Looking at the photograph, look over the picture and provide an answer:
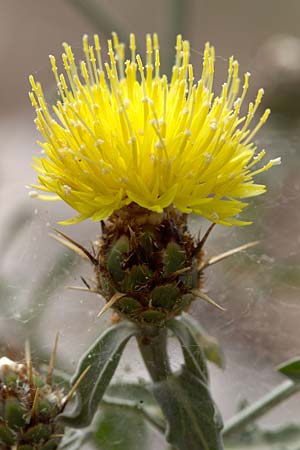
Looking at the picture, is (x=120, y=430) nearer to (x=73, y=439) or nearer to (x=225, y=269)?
(x=73, y=439)

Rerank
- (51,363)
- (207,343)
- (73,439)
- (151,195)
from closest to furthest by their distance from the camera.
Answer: (151,195)
(51,363)
(73,439)
(207,343)

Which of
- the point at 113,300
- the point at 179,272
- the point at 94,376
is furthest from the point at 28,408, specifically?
the point at 179,272

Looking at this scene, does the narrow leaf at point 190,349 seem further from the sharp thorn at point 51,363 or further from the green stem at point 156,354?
the sharp thorn at point 51,363

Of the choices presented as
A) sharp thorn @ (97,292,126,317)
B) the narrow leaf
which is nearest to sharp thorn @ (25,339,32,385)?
sharp thorn @ (97,292,126,317)

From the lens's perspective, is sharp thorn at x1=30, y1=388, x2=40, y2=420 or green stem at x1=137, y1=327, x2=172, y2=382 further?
green stem at x1=137, y1=327, x2=172, y2=382

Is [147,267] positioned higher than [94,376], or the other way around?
[147,267]

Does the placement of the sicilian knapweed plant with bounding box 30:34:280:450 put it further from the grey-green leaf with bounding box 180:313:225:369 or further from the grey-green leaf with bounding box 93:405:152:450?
the grey-green leaf with bounding box 93:405:152:450

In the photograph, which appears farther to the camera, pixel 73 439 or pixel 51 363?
pixel 73 439

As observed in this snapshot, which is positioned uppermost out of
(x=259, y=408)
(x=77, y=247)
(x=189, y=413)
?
(x=77, y=247)
